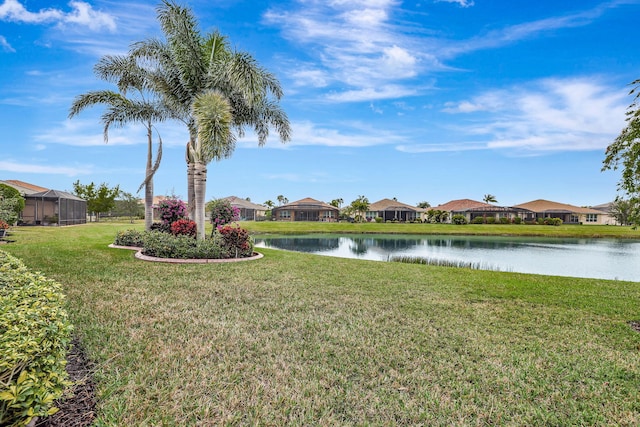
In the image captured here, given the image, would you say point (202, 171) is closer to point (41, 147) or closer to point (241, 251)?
point (241, 251)

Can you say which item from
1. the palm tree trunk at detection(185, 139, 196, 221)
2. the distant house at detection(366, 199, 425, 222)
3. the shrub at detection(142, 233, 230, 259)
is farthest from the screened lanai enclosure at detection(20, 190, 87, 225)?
the distant house at detection(366, 199, 425, 222)

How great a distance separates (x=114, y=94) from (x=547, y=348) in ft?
53.7

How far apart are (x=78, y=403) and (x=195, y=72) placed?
11.8 metres

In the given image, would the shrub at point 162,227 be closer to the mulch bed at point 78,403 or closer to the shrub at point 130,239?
the shrub at point 130,239

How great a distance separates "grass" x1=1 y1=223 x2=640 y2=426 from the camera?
8.42ft

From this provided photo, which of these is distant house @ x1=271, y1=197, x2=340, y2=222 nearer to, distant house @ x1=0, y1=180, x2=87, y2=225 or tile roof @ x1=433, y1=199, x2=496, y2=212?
tile roof @ x1=433, y1=199, x2=496, y2=212

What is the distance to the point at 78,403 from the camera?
98.4 inches

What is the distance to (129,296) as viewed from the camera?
18.6 ft

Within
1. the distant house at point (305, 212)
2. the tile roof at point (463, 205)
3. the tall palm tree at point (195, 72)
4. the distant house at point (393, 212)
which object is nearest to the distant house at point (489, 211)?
the tile roof at point (463, 205)

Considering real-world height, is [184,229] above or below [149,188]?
below

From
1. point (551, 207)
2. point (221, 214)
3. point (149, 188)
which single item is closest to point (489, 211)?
point (551, 207)

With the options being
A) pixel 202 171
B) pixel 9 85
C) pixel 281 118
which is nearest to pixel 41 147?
pixel 9 85

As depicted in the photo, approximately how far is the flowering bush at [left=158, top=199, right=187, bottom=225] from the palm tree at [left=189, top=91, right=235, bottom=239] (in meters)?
2.97

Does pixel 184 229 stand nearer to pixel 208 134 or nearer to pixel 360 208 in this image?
pixel 208 134
